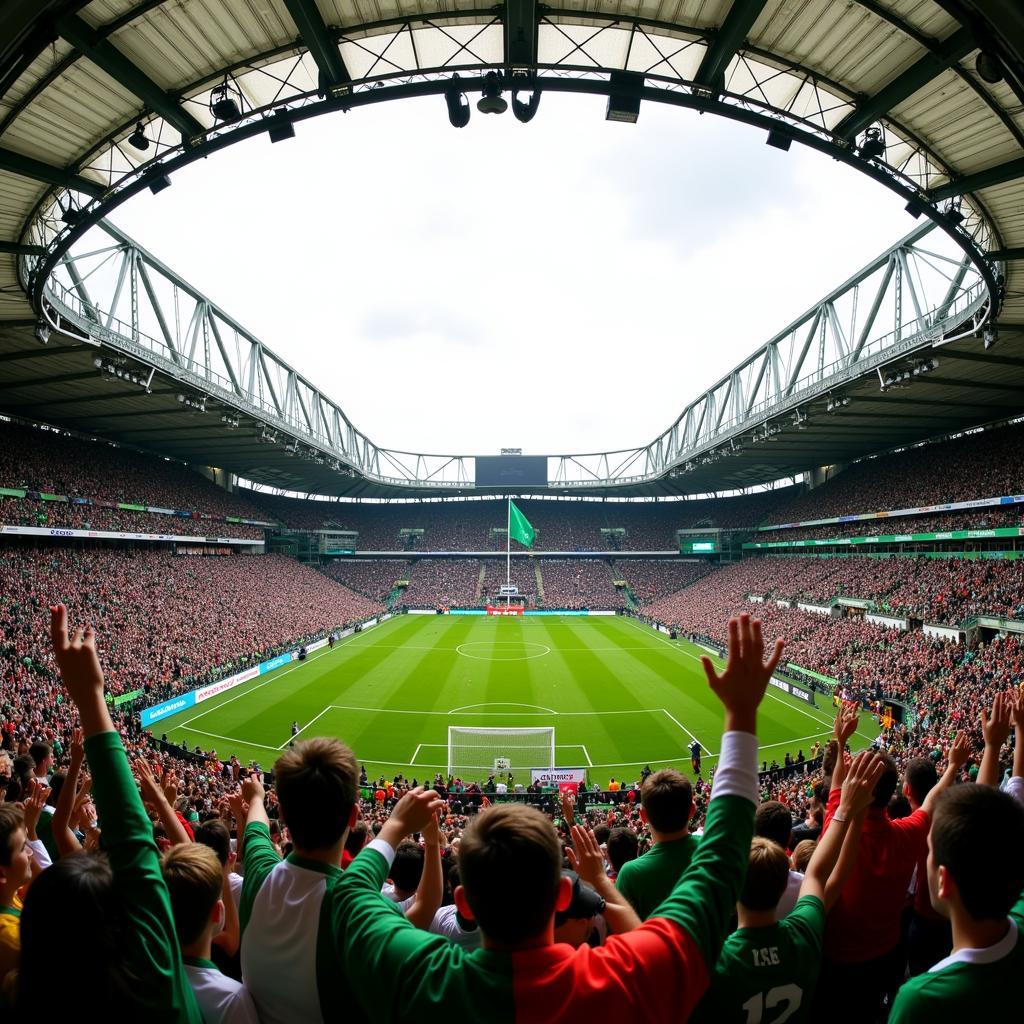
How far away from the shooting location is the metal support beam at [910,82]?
10125 mm

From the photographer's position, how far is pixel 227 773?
1972 cm

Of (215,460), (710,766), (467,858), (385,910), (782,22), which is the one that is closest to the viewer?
(467,858)

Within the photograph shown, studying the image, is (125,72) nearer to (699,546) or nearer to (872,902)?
(872,902)

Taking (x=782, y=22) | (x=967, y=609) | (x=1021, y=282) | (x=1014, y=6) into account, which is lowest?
(x=967, y=609)

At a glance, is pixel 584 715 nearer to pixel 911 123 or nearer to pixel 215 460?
pixel 911 123

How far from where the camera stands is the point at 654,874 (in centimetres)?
A: 336

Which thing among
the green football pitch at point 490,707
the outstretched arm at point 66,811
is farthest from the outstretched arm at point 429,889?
the green football pitch at point 490,707

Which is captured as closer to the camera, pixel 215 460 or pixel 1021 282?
pixel 1021 282

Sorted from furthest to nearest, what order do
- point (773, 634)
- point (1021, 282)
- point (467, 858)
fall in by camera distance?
point (773, 634), point (1021, 282), point (467, 858)

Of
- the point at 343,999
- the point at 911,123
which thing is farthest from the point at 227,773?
the point at 911,123

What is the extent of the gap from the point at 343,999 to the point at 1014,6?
10.8 meters

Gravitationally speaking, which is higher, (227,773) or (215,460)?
(215,460)

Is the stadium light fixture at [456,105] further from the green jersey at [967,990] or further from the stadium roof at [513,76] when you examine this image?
the green jersey at [967,990]

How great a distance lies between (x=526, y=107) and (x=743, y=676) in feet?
40.1
